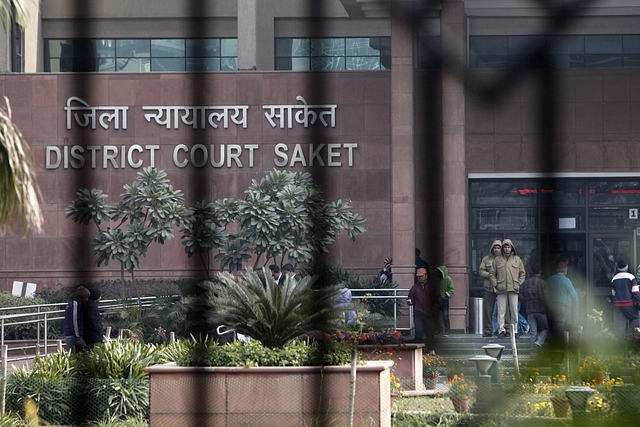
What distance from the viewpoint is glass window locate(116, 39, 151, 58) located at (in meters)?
13.7

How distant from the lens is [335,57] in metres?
13.5

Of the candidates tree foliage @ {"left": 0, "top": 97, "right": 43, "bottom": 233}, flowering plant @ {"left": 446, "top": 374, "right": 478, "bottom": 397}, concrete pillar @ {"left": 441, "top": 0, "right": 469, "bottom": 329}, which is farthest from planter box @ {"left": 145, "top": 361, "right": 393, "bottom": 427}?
concrete pillar @ {"left": 441, "top": 0, "right": 469, "bottom": 329}

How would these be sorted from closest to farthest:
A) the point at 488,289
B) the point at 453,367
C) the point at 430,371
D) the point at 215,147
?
the point at 430,371
the point at 453,367
the point at 488,289
the point at 215,147

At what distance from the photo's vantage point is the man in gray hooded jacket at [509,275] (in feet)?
27.8

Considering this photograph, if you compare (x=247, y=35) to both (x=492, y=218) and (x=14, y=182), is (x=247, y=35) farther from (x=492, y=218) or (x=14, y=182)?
(x=14, y=182)

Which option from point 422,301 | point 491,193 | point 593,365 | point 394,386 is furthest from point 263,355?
point 491,193

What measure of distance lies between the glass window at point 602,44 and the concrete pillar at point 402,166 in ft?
7.41

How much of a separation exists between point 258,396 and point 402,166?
7.82 meters

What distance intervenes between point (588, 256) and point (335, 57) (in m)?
4.71

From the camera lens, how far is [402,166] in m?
12.4

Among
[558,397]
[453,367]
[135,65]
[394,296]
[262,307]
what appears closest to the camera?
[262,307]

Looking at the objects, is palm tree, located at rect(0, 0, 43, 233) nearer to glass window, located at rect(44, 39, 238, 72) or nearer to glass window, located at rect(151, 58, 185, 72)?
→ glass window, located at rect(44, 39, 238, 72)

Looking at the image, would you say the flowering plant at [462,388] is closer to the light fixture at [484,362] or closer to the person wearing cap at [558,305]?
the light fixture at [484,362]

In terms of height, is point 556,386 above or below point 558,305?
below
